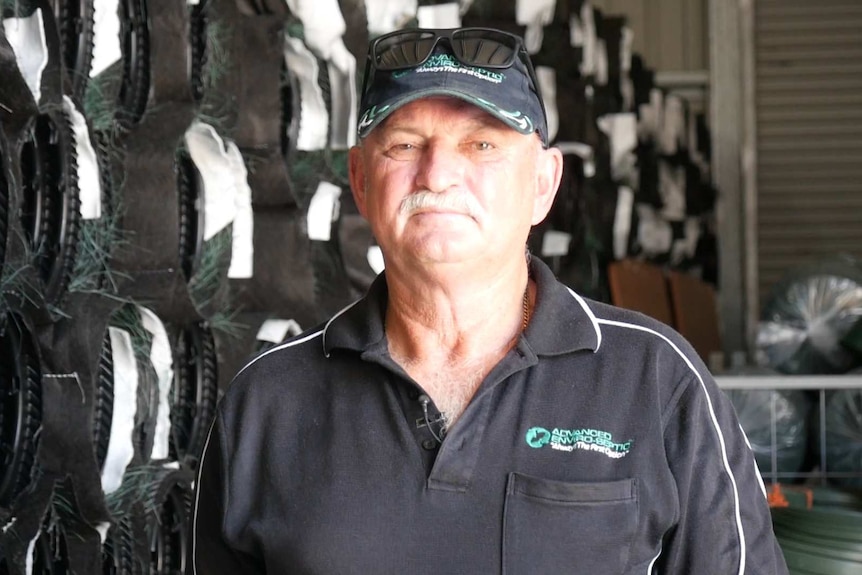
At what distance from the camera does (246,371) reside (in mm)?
1700

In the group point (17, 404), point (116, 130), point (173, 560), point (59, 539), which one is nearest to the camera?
point (17, 404)

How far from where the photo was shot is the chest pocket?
150 cm

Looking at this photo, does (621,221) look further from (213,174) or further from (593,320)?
(593,320)

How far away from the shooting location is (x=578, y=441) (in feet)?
5.09

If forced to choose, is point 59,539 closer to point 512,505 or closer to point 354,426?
point 354,426

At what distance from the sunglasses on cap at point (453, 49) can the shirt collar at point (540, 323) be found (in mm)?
261

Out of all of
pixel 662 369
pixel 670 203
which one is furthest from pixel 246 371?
pixel 670 203

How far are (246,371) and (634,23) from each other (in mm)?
7104

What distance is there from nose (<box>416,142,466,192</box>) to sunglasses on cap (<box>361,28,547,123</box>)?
0.11 meters

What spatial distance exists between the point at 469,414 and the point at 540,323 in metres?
0.16

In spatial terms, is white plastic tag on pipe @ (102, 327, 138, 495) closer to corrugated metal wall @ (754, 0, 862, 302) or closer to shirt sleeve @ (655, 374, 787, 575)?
shirt sleeve @ (655, 374, 787, 575)

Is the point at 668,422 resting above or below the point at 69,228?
below

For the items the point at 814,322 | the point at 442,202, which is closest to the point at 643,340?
the point at 442,202

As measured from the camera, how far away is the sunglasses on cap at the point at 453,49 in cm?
158
